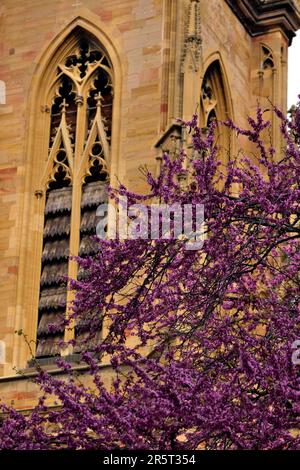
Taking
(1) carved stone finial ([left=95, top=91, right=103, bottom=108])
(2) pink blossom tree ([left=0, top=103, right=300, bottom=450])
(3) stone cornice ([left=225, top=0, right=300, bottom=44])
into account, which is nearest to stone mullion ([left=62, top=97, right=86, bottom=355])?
(1) carved stone finial ([left=95, top=91, right=103, bottom=108])

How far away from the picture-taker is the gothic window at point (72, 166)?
29.6 meters

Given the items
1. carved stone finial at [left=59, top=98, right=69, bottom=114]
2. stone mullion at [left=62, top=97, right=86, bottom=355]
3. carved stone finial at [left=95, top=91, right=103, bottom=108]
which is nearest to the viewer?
stone mullion at [left=62, top=97, right=86, bottom=355]

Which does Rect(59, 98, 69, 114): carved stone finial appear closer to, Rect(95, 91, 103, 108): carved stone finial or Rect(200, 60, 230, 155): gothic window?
Rect(95, 91, 103, 108): carved stone finial

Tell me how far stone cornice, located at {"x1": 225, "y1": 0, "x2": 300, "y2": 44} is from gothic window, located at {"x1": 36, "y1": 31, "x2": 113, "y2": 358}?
156 inches

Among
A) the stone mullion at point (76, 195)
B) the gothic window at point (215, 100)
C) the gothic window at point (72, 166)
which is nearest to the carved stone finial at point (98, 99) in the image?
the gothic window at point (72, 166)

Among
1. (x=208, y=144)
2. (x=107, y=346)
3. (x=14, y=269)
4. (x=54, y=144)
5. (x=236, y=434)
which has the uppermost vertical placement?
(x=54, y=144)

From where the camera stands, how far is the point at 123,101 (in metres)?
29.8

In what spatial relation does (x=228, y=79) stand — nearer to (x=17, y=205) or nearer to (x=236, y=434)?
(x=17, y=205)

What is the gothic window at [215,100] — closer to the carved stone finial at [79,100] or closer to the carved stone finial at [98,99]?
the carved stone finial at [98,99]

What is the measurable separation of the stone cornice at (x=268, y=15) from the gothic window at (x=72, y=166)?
13.0ft

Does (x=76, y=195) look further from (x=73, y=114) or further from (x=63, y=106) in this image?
(x=63, y=106)

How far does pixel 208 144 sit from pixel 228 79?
13.8m

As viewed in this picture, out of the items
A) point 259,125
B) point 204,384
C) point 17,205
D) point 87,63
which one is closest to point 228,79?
point 87,63

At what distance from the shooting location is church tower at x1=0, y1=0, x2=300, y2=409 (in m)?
29.1
